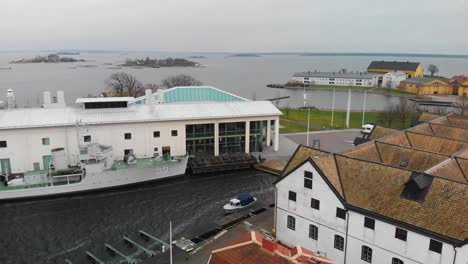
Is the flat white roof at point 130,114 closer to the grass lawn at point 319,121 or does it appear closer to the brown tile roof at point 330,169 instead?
the grass lawn at point 319,121

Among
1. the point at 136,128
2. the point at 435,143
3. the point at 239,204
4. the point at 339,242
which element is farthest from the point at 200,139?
the point at 339,242

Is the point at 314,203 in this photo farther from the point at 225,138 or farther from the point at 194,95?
the point at 194,95

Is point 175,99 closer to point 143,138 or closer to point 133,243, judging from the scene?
point 143,138

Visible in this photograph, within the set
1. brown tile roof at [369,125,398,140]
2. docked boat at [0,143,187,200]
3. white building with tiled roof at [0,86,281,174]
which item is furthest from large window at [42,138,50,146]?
brown tile roof at [369,125,398,140]

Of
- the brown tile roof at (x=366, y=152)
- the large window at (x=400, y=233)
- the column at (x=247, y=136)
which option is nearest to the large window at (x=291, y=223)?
the brown tile roof at (x=366, y=152)

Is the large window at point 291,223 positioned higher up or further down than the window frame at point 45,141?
further down

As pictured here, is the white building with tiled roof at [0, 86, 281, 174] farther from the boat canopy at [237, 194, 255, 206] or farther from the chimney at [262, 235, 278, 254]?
the chimney at [262, 235, 278, 254]

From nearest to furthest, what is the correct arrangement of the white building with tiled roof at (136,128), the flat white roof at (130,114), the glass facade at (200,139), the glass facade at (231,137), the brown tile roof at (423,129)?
the brown tile roof at (423,129), the white building with tiled roof at (136,128), the flat white roof at (130,114), the glass facade at (200,139), the glass facade at (231,137)
